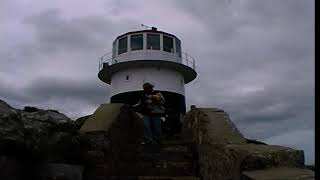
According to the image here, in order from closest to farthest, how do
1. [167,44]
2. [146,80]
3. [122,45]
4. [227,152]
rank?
1. [227,152]
2. [146,80]
3. [167,44]
4. [122,45]

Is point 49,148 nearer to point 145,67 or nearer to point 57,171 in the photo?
point 57,171

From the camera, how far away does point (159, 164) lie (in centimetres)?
730

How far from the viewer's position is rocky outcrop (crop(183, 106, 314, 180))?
4.58 metres

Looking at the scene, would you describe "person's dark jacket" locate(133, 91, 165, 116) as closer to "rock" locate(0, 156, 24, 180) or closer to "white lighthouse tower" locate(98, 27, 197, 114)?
"rock" locate(0, 156, 24, 180)

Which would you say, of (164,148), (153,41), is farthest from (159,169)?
(153,41)

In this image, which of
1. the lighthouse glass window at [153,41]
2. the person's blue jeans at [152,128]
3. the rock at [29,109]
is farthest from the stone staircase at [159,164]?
the lighthouse glass window at [153,41]

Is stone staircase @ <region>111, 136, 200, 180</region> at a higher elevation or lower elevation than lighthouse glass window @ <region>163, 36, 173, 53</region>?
lower

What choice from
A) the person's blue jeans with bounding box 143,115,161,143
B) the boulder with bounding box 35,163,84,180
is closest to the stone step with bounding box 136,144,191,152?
the person's blue jeans with bounding box 143,115,161,143

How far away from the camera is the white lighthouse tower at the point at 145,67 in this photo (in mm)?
20438

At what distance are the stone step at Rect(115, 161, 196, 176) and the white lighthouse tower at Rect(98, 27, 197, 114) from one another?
1262 cm

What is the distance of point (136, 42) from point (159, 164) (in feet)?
46.6

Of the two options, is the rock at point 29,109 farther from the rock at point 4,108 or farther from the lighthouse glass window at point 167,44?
the lighthouse glass window at point 167,44
